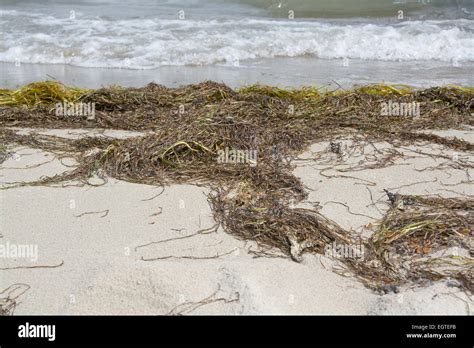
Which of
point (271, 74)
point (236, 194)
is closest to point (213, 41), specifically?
point (271, 74)

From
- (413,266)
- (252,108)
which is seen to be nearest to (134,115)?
(252,108)

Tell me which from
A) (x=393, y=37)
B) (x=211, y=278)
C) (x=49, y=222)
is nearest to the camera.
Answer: (x=211, y=278)

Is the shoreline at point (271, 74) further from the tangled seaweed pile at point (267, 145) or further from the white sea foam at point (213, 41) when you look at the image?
the tangled seaweed pile at point (267, 145)

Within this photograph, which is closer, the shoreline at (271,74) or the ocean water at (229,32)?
the shoreline at (271,74)

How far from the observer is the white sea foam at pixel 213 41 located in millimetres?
7535

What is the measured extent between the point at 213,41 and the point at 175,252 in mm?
5848

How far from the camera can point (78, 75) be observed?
22.2 feet

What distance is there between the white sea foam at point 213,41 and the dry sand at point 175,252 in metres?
3.94

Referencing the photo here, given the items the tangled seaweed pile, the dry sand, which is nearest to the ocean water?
the tangled seaweed pile

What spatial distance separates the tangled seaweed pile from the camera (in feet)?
9.34

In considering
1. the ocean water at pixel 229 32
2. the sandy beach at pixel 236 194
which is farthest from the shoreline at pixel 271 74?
the ocean water at pixel 229 32

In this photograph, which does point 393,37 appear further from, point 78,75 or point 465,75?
point 78,75
